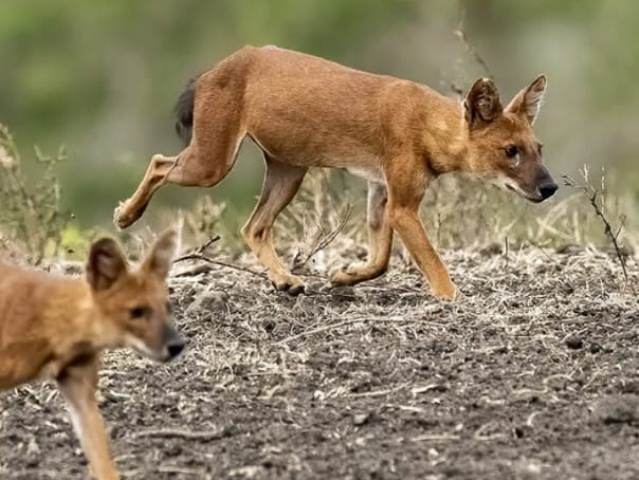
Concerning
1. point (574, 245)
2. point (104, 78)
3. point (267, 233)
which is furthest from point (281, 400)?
point (104, 78)

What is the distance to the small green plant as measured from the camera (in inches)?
489

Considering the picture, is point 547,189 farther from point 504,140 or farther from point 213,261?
point 213,261

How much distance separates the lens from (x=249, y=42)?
26500mm

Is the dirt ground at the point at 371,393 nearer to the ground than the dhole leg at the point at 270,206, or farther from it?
nearer to the ground

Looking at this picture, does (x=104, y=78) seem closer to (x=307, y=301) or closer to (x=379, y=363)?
(x=307, y=301)

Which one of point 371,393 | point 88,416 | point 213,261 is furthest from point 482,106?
point 88,416

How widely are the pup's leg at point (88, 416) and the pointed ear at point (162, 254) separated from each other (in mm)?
440

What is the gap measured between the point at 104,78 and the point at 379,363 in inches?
732

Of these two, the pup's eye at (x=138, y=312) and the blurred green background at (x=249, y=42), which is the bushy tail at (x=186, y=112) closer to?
the pup's eye at (x=138, y=312)

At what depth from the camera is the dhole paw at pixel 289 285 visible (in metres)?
11.0

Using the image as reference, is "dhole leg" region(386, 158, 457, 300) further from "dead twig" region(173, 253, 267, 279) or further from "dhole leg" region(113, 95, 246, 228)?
"dhole leg" region(113, 95, 246, 228)

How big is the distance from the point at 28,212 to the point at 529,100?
3.22 m

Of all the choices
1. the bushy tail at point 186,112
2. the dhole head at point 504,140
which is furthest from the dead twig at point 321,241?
the bushy tail at point 186,112

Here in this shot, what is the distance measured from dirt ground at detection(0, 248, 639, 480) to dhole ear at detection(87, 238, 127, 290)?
0.78 m
